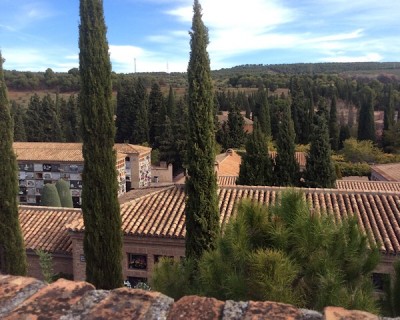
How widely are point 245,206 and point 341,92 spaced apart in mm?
85381

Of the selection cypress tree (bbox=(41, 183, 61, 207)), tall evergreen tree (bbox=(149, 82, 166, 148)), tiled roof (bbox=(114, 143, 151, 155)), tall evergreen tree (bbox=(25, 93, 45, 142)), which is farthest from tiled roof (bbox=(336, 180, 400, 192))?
tall evergreen tree (bbox=(25, 93, 45, 142))

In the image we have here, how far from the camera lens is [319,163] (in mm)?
24172

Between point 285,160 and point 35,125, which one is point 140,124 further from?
point 285,160

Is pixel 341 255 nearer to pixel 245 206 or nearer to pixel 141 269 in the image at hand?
pixel 245 206

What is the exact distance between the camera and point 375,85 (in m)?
90.7

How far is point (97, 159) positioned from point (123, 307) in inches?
388

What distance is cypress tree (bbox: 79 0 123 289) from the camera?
11336 millimetres

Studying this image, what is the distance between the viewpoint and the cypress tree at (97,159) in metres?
11.3

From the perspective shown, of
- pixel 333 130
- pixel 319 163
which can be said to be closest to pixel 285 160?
pixel 319 163

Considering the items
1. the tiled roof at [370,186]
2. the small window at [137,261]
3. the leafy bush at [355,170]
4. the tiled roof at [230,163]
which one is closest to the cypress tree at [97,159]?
the small window at [137,261]

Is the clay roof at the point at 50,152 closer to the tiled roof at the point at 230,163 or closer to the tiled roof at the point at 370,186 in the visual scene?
the tiled roof at the point at 230,163

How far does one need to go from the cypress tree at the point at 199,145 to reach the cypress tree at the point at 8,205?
215 inches

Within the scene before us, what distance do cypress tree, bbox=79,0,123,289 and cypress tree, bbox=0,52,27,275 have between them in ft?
8.27

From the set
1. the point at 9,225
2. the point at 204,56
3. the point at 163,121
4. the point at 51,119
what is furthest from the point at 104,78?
the point at 51,119
